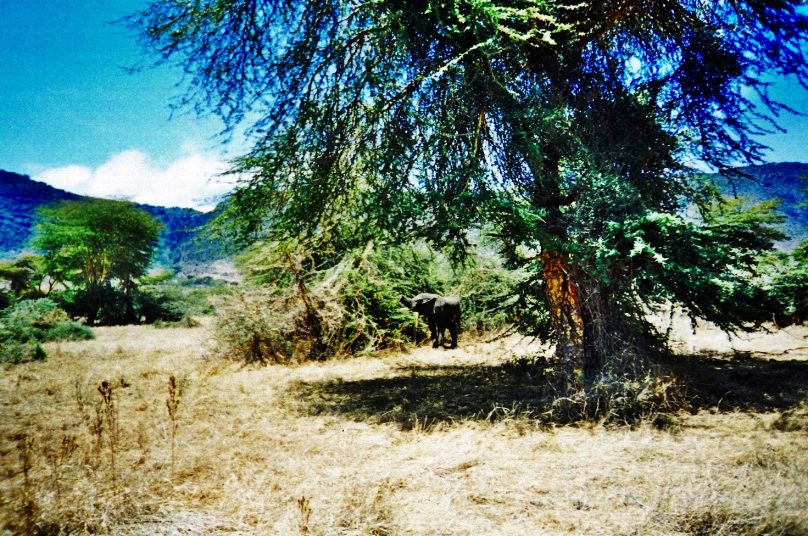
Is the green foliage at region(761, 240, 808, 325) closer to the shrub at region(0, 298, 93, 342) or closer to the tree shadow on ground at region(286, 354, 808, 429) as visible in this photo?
the tree shadow on ground at region(286, 354, 808, 429)

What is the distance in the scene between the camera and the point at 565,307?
629 centimetres

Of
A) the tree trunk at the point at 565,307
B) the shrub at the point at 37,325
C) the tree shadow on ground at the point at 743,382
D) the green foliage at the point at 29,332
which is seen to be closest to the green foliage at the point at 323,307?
the tree trunk at the point at 565,307

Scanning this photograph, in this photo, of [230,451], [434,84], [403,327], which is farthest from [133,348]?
[434,84]

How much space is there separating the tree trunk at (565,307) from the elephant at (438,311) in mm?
5240

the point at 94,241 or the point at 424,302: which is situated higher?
the point at 94,241

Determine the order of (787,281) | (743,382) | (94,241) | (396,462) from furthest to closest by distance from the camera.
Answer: (94,241), (787,281), (743,382), (396,462)

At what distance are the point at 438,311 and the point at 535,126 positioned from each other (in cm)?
686

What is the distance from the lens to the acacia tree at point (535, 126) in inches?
225

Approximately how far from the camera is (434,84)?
647cm

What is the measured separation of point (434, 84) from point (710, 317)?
5.85m

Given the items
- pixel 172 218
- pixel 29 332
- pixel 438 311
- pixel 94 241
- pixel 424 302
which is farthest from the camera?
pixel 172 218

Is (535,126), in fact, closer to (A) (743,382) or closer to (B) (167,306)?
(A) (743,382)

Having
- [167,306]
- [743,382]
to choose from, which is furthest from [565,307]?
[167,306]

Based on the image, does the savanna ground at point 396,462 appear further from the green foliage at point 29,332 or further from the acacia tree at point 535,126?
the green foliage at point 29,332
